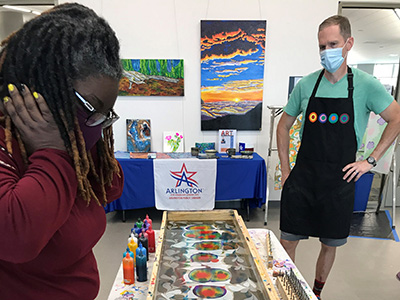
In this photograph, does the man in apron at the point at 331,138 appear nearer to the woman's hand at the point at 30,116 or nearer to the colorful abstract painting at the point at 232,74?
the woman's hand at the point at 30,116

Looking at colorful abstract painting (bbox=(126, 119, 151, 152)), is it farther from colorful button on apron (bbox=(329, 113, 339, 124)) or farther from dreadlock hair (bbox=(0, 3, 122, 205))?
dreadlock hair (bbox=(0, 3, 122, 205))

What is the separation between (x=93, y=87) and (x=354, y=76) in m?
1.56

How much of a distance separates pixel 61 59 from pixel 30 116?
116mm

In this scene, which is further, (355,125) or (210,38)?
(210,38)

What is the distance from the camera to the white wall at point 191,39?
3240 mm

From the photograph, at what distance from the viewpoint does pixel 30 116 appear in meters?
0.50

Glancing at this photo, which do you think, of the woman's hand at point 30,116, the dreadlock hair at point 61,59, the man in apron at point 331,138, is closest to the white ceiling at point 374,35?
the man in apron at point 331,138

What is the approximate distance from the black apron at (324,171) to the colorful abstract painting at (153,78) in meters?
1.98

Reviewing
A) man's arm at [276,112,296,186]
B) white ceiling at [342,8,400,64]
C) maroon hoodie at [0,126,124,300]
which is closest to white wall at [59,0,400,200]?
white ceiling at [342,8,400,64]

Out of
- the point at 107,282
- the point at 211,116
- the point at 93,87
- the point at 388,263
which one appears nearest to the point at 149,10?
the point at 211,116

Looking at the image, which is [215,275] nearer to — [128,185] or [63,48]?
[63,48]

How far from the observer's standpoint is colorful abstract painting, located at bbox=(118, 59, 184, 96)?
333cm

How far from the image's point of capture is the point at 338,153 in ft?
5.41

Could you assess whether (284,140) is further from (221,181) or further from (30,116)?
(30,116)
